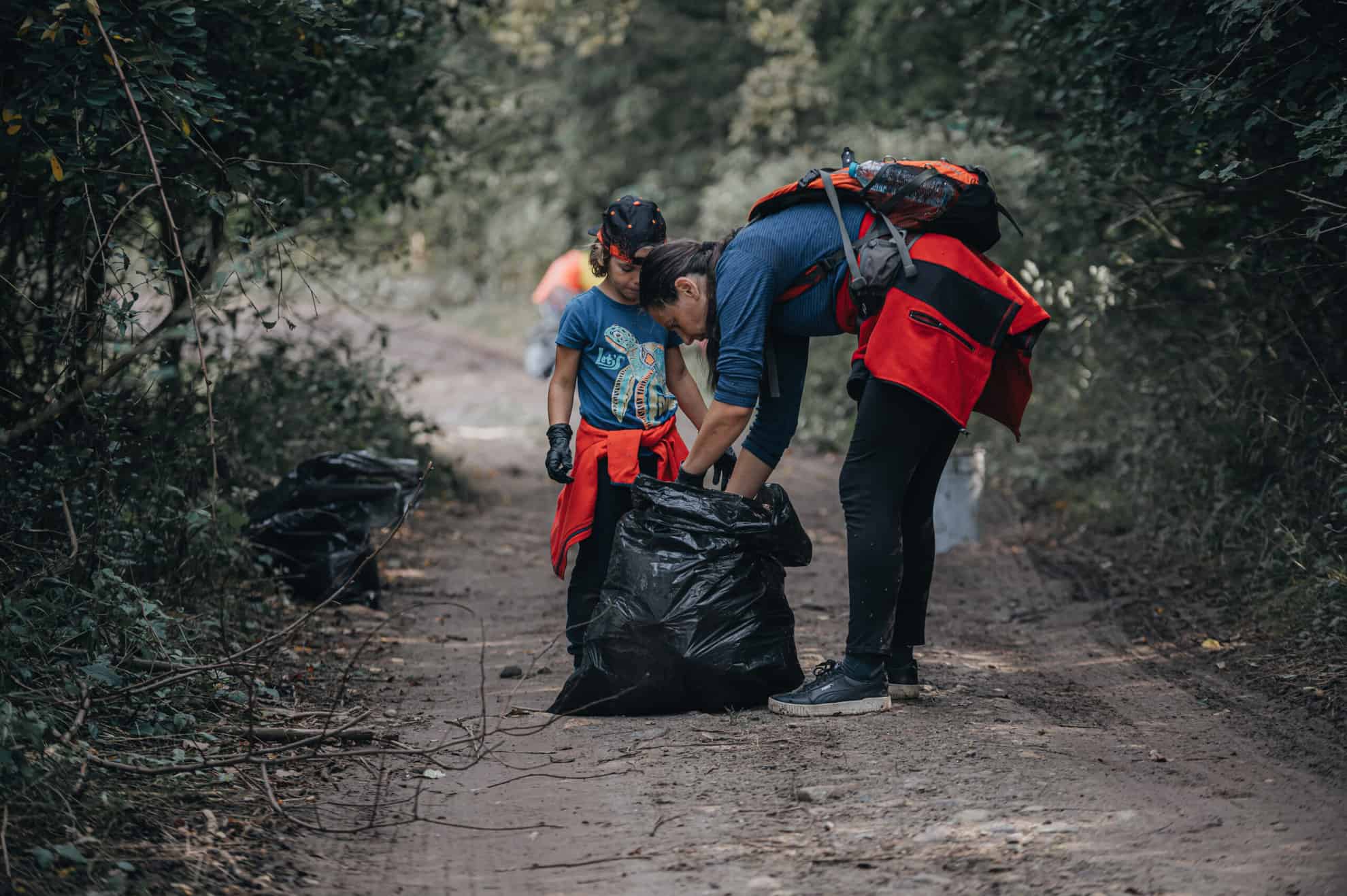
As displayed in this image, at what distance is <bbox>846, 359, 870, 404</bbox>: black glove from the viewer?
3.93 metres

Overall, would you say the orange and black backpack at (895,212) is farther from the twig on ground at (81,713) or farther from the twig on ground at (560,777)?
the twig on ground at (81,713)

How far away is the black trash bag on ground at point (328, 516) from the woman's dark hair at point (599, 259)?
2181 millimetres

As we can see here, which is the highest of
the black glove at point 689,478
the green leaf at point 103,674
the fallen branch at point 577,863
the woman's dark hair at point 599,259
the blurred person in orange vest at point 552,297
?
the blurred person in orange vest at point 552,297

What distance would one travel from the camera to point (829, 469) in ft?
34.3

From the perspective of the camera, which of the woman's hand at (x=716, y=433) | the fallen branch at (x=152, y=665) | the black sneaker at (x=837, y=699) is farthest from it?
the black sneaker at (x=837, y=699)

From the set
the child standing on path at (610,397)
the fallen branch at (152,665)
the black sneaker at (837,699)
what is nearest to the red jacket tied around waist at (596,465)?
the child standing on path at (610,397)

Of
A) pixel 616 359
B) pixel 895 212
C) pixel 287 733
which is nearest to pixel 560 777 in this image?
pixel 287 733

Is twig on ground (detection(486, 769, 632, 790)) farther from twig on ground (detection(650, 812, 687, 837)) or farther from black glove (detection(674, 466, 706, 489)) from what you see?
black glove (detection(674, 466, 706, 489))

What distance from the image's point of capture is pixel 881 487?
390cm

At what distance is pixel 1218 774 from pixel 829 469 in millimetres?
7030

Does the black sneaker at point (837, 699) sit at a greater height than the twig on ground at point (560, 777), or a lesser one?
greater

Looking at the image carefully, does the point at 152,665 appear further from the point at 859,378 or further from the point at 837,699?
the point at 859,378

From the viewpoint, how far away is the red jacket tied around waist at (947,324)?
3691 millimetres

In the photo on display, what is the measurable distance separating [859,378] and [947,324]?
37cm
